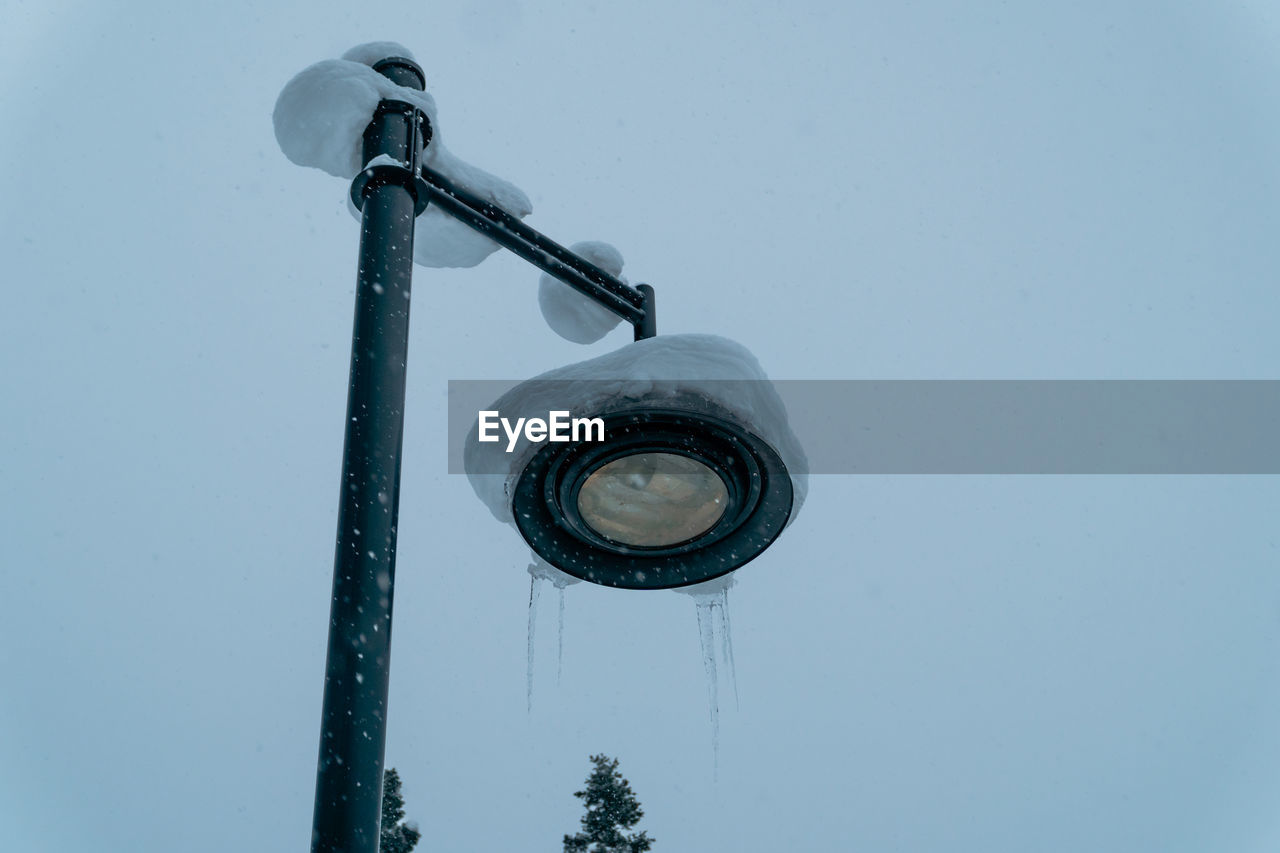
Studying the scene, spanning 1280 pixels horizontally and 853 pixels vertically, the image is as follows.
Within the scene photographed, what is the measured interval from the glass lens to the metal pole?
0.69 m

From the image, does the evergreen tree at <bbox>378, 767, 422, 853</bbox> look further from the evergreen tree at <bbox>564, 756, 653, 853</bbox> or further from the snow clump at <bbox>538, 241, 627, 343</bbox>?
the snow clump at <bbox>538, 241, 627, 343</bbox>

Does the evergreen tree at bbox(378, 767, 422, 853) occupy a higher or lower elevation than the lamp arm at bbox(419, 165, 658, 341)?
lower

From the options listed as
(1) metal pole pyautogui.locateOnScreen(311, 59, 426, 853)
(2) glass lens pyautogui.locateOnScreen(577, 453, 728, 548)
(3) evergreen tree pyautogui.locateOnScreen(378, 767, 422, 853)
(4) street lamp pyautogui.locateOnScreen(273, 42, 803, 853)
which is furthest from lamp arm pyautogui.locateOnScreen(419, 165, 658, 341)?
(3) evergreen tree pyautogui.locateOnScreen(378, 767, 422, 853)

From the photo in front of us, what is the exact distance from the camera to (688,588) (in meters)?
2.58

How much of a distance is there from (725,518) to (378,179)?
1.12 metres

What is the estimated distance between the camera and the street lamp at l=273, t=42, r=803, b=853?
1.55 m

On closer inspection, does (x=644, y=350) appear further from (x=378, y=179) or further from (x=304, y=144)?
(x=304, y=144)

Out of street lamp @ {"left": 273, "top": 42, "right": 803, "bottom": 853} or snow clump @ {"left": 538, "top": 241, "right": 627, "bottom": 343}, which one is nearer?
street lamp @ {"left": 273, "top": 42, "right": 803, "bottom": 853}

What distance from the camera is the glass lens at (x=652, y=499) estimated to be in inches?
88.9

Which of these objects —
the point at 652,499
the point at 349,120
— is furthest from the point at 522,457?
the point at 349,120

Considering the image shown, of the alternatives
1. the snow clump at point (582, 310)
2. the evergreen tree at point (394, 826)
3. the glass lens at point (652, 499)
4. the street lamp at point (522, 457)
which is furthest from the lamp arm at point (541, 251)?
the evergreen tree at point (394, 826)

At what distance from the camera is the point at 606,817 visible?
17.3 m

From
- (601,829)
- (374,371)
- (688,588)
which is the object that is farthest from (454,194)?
(601,829)

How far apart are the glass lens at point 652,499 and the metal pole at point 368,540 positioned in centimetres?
69
